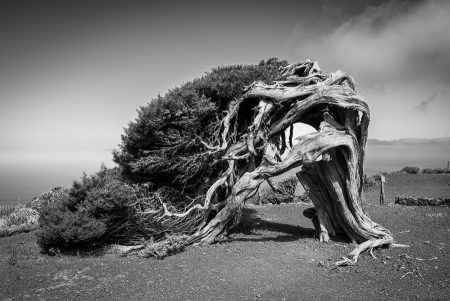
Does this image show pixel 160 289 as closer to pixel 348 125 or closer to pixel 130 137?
pixel 130 137

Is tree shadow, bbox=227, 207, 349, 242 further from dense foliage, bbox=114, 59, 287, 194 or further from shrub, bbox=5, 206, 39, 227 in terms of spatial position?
shrub, bbox=5, 206, 39, 227

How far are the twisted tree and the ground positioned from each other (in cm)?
94

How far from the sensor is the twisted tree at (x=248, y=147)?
10.5m

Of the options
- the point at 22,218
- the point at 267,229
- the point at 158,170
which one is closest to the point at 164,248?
the point at 158,170

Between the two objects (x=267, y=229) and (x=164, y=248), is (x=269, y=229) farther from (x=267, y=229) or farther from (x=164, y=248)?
(x=164, y=248)

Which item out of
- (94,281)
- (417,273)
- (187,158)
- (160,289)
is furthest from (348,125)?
(94,281)

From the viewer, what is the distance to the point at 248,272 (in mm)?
8188

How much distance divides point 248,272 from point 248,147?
4.17 meters

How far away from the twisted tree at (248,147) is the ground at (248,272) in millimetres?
941

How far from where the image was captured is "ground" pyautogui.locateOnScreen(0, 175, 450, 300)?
23.2 ft

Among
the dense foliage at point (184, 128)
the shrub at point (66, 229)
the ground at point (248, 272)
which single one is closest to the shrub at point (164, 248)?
the ground at point (248, 272)

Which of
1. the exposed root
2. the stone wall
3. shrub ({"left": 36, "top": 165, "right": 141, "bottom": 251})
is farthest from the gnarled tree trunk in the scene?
the stone wall

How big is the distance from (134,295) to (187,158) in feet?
17.1

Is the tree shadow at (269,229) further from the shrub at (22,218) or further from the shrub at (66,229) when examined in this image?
the shrub at (22,218)
